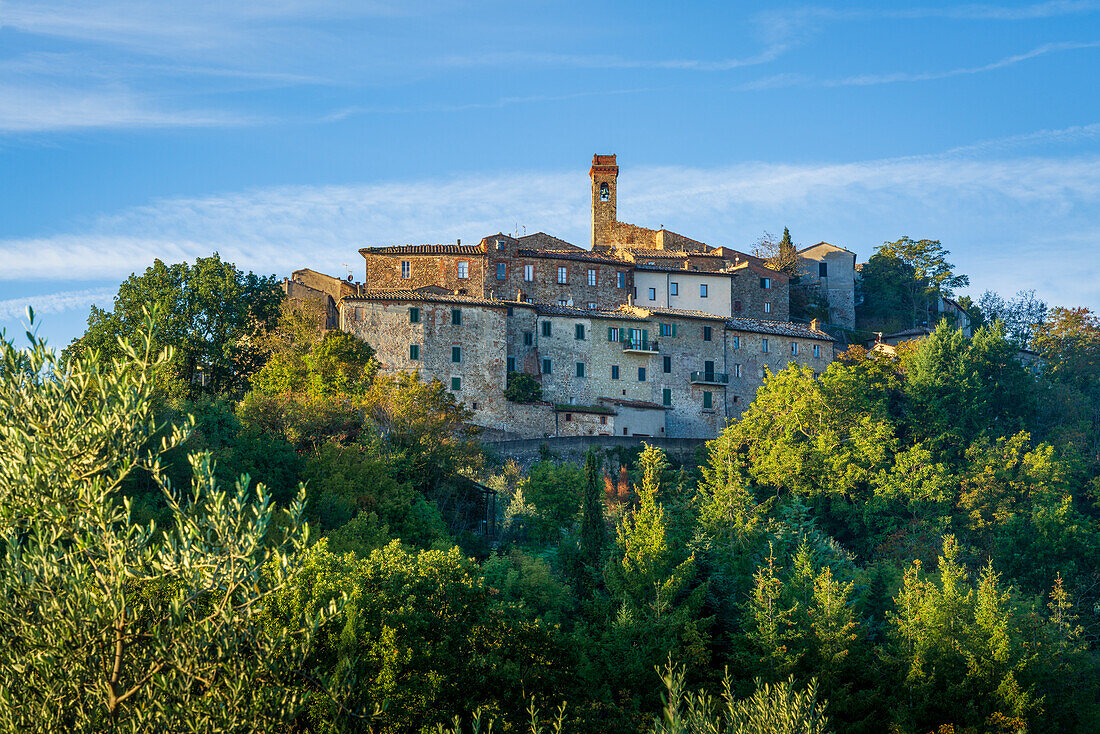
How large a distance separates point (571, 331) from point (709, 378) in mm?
7112

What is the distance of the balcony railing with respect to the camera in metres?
56.1

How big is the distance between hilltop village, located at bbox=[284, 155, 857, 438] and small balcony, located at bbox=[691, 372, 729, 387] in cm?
6

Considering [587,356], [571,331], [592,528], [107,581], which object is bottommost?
[592,528]

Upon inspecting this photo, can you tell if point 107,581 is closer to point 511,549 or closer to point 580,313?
point 511,549

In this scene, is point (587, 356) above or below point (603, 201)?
below

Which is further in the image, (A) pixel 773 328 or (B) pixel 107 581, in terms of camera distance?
(A) pixel 773 328

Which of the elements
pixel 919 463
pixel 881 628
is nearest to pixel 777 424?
pixel 919 463

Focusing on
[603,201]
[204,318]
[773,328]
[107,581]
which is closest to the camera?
[107,581]

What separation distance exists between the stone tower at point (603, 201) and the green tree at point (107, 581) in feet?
192

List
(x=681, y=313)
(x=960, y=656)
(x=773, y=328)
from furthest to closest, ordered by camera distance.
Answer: (x=773, y=328), (x=681, y=313), (x=960, y=656)

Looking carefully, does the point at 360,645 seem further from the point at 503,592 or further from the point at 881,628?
the point at 881,628

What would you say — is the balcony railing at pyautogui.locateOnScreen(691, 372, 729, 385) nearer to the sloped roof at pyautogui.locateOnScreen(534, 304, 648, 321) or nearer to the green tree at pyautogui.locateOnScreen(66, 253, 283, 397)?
the sloped roof at pyautogui.locateOnScreen(534, 304, 648, 321)

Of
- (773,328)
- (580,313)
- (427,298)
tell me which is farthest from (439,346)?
(773,328)

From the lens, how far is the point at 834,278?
7394 centimetres
